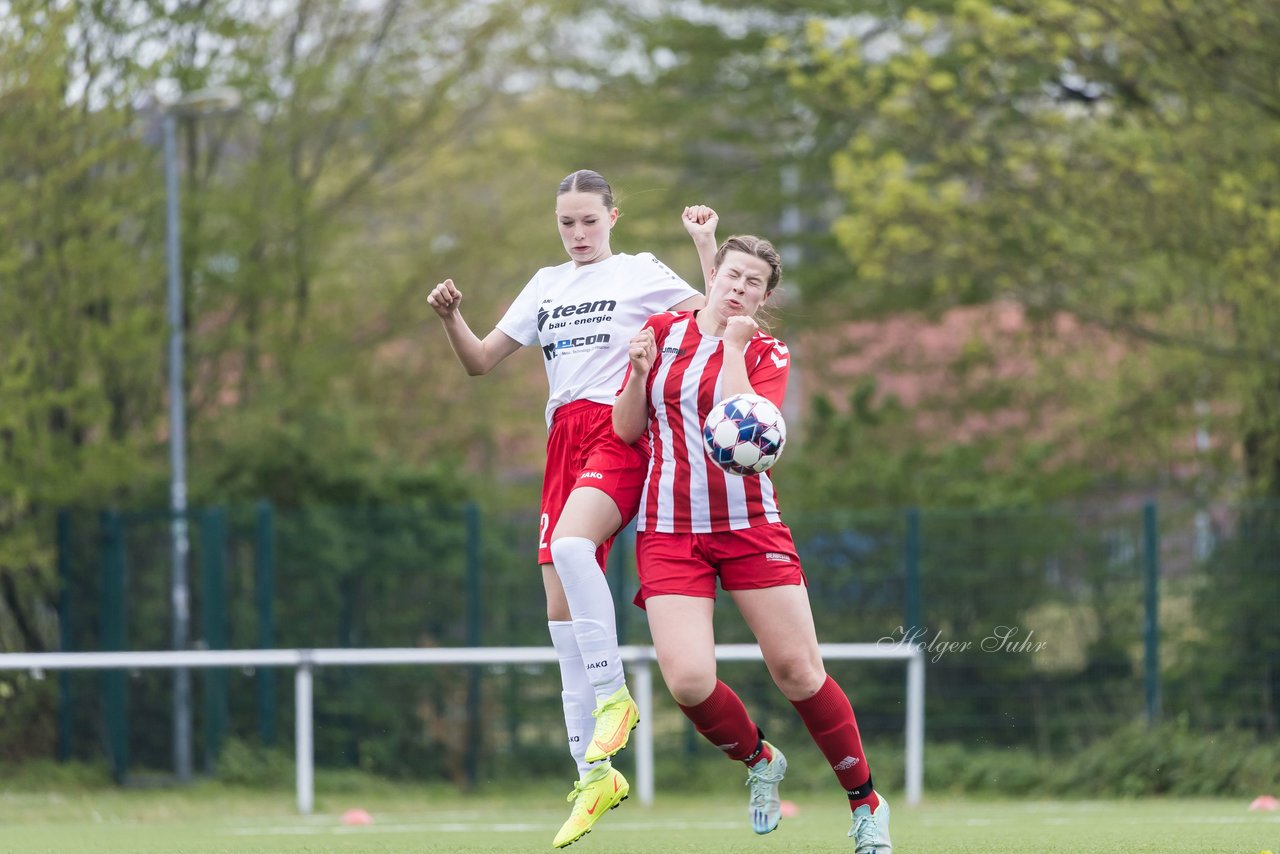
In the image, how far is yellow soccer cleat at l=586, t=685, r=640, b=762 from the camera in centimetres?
578

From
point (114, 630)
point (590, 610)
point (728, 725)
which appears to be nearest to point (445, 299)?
point (590, 610)

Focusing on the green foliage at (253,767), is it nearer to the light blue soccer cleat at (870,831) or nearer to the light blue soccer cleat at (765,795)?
the light blue soccer cleat at (765,795)

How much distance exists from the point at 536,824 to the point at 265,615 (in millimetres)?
4597

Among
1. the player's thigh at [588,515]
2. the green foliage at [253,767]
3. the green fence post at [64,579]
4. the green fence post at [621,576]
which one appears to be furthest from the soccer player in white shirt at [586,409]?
the green fence post at [64,579]

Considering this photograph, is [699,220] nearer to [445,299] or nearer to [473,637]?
[445,299]

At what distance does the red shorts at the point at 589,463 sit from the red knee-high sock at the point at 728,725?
2.12 ft

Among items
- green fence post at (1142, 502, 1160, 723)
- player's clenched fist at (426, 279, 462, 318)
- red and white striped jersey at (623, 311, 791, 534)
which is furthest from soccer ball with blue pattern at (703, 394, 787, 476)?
green fence post at (1142, 502, 1160, 723)

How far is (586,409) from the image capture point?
621 cm

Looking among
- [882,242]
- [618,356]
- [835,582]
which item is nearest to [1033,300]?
[882,242]

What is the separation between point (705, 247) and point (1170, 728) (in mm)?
7658

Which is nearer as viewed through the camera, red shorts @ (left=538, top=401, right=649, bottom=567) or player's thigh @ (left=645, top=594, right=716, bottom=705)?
player's thigh @ (left=645, top=594, right=716, bottom=705)

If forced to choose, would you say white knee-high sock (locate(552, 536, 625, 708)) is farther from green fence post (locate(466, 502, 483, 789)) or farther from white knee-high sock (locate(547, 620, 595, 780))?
green fence post (locate(466, 502, 483, 789))

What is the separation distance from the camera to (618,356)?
623 cm

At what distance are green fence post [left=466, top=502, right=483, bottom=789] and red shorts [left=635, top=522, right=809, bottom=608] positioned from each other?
25.8ft
